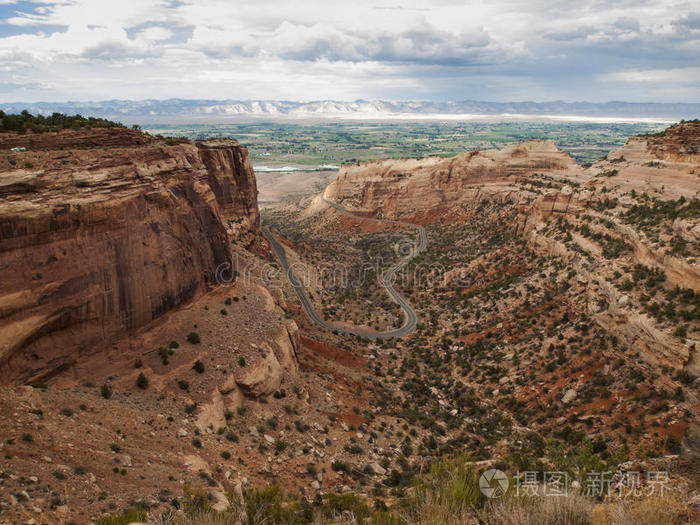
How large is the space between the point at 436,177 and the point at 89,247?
307 ft

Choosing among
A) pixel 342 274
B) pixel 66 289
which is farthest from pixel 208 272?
pixel 342 274

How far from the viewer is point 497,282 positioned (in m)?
58.1

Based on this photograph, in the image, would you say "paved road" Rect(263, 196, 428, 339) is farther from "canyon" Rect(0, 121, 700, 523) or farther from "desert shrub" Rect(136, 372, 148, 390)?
"desert shrub" Rect(136, 372, 148, 390)

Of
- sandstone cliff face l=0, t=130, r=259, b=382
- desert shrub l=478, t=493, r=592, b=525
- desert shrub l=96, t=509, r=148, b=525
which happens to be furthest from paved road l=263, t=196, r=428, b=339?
desert shrub l=478, t=493, r=592, b=525

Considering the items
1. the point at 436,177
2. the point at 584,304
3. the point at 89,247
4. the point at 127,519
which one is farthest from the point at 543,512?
the point at 436,177

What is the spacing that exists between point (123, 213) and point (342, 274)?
181 ft

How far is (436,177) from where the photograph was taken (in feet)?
351

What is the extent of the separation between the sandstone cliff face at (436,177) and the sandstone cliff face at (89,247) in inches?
2959

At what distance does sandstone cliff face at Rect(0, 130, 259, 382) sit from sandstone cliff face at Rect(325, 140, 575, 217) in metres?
75.2

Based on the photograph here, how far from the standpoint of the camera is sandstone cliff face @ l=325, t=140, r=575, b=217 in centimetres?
9588

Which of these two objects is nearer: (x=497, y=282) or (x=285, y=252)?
(x=497, y=282)

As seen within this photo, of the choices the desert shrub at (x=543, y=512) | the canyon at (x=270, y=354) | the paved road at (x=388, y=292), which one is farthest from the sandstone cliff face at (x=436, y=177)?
the desert shrub at (x=543, y=512)

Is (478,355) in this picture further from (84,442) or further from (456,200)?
(456,200)

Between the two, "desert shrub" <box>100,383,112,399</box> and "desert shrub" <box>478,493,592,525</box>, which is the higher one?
"desert shrub" <box>478,493,592,525</box>
